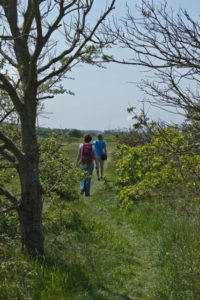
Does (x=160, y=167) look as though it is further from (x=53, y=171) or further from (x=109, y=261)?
(x=109, y=261)

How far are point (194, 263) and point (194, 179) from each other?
1.03 meters

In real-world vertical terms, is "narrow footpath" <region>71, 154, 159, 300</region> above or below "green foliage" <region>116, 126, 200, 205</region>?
Answer: below

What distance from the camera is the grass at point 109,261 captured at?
5.86 meters

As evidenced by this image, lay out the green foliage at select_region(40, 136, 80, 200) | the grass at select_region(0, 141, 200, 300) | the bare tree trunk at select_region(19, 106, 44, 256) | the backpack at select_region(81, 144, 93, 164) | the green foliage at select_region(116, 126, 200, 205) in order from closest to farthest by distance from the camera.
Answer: the green foliage at select_region(116, 126, 200, 205)
the grass at select_region(0, 141, 200, 300)
the bare tree trunk at select_region(19, 106, 44, 256)
the green foliage at select_region(40, 136, 80, 200)
the backpack at select_region(81, 144, 93, 164)

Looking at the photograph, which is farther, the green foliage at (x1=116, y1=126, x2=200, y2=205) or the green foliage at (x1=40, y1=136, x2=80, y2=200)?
the green foliage at (x1=40, y1=136, x2=80, y2=200)

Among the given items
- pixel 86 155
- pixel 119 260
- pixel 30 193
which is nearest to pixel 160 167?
pixel 86 155

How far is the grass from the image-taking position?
586 cm

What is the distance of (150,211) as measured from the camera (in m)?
10.8

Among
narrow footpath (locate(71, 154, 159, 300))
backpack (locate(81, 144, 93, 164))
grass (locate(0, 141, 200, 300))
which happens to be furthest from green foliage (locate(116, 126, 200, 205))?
backpack (locate(81, 144, 93, 164))

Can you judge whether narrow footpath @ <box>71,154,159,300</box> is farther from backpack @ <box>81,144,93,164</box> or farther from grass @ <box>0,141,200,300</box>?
backpack @ <box>81,144,93,164</box>

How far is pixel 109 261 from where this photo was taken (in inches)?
297

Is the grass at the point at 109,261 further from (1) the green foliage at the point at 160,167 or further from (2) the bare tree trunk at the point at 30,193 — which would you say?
(1) the green foliage at the point at 160,167

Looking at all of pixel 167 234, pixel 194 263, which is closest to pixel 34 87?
pixel 194 263

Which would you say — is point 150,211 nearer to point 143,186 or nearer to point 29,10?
point 143,186
